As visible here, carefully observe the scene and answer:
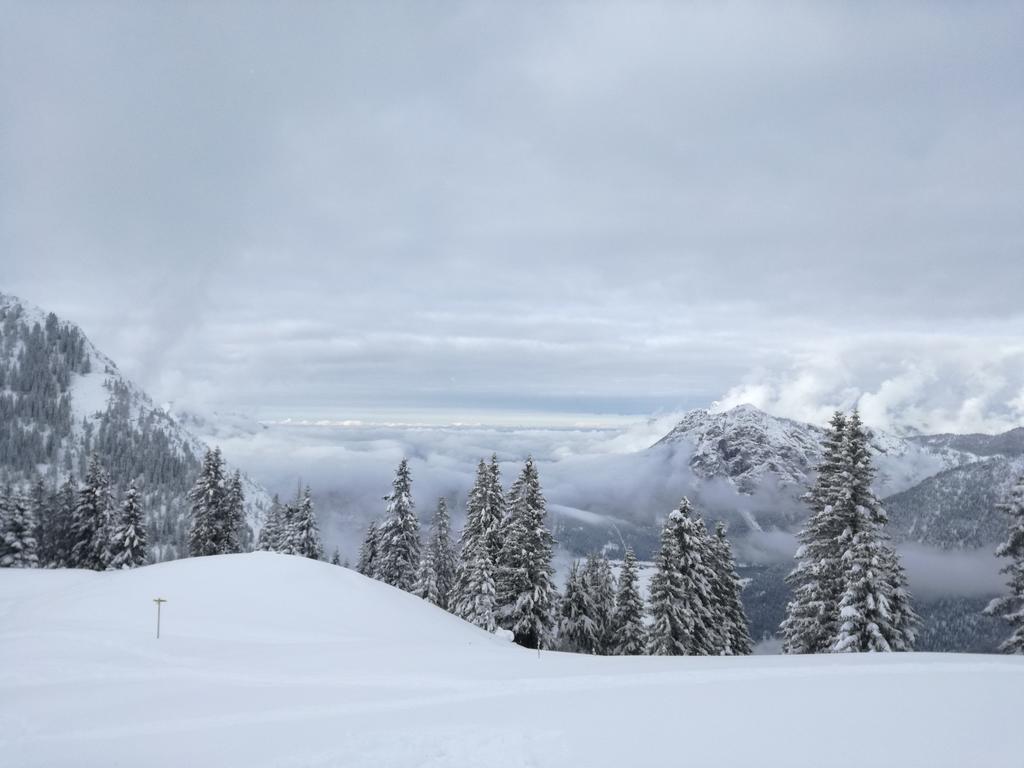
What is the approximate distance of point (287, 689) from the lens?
1320 cm

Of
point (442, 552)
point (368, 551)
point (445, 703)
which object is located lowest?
point (368, 551)

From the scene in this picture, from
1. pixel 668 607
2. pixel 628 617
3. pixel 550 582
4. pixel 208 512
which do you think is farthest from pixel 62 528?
pixel 668 607

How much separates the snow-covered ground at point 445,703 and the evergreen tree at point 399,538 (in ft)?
80.9

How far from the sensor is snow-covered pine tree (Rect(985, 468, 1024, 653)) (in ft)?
72.2

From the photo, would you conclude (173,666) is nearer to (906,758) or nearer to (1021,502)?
(906,758)

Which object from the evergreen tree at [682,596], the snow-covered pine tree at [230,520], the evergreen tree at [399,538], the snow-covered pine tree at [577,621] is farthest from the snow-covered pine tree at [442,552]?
the evergreen tree at [682,596]

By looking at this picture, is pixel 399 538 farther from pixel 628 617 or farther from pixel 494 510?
pixel 628 617

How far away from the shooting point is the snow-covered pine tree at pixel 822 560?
2439 centimetres

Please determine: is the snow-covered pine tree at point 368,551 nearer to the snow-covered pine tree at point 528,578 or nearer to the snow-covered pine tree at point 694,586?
the snow-covered pine tree at point 528,578

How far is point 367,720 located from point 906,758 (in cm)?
953

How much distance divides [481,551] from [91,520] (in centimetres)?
3835

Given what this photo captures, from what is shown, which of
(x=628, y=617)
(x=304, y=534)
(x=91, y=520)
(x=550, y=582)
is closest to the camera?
(x=550, y=582)

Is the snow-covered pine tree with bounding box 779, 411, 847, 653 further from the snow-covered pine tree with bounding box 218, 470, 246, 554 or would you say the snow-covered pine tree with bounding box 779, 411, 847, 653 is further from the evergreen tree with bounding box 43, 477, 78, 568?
the evergreen tree with bounding box 43, 477, 78, 568

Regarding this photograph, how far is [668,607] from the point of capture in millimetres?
30031
